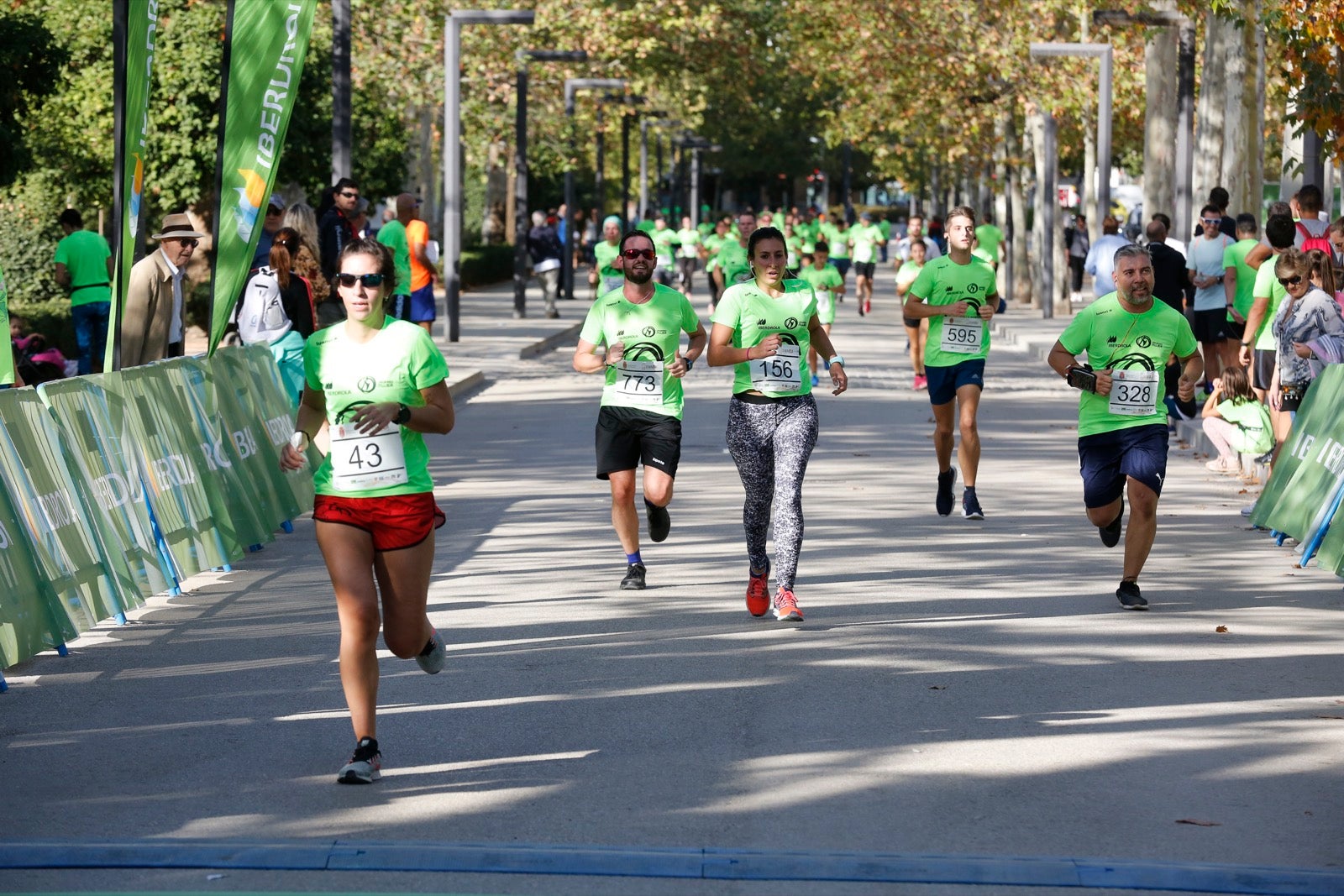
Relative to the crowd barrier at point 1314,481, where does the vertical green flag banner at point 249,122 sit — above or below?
above

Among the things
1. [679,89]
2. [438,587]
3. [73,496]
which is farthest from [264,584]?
[679,89]

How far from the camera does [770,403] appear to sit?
30.4 ft

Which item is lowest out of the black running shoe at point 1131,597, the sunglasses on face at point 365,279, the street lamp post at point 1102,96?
the black running shoe at point 1131,597

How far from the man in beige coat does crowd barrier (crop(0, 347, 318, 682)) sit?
2.78ft

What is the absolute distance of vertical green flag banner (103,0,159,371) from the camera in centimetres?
1062

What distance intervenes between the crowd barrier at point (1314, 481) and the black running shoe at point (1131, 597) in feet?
4.33

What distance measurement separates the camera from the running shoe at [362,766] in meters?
6.37

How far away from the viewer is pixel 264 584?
1031cm

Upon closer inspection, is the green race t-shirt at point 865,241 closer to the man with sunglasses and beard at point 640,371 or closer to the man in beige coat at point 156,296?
the man in beige coat at point 156,296

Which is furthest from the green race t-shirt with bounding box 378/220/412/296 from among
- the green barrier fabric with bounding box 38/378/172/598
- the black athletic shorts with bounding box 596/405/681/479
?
the green barrier fabric with bounding box 38/378/172/598

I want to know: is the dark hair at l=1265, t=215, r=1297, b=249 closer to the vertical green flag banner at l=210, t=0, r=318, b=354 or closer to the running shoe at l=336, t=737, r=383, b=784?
the vertical green flag banner at l=210, t=0, r=318, b=354

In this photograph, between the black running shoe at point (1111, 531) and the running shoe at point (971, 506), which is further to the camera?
the running shoe at point (971, 506)

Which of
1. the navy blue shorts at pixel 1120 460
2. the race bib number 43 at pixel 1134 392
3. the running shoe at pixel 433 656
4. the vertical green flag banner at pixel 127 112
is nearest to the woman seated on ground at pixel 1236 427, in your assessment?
the navy blue shorts at pixel 1120 460

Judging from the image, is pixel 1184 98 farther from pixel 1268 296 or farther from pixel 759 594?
pixel 759 594
